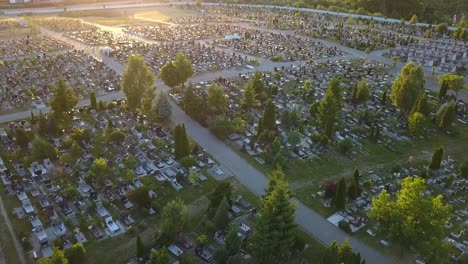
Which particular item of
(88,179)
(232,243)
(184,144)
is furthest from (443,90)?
(88,179)

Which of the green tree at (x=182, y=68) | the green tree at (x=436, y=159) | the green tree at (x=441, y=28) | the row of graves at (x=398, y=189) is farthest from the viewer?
the green tree at (x=441, y=28)

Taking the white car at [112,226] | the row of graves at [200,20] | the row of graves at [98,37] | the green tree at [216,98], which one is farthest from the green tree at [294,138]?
the row of graves at [200,20]

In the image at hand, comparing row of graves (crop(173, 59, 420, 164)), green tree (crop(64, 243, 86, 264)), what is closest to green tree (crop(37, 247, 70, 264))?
green tree (crop(64, 243, 86, 264))

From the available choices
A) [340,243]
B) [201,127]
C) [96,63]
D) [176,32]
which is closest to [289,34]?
[176,32]

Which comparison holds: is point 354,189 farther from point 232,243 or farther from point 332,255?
point 232,243

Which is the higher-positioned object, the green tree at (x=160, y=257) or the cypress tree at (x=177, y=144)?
the cypress tree at (x=177, y=144)

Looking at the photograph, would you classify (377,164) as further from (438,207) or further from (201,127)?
(201,127)

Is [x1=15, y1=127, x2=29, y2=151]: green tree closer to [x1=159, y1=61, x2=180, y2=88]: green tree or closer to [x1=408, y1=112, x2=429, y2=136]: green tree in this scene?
[x1=159, y1=61, x2=180, y2=88]: green tree

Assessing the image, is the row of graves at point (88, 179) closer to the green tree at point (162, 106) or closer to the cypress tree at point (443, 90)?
the green tree at point (162, 106)
